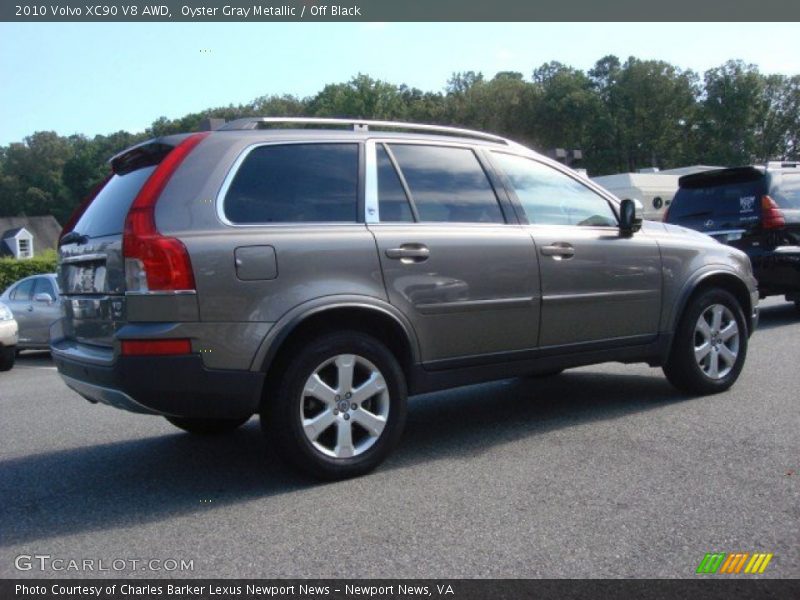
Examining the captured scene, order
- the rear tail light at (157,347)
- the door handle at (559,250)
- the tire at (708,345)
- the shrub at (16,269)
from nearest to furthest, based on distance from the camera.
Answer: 1. the rear tail light at (157,347)
2. the door handle at (559,250)
3. the tire at (708,345)
4. the shrub at (16,269)

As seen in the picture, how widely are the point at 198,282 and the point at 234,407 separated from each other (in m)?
0.66

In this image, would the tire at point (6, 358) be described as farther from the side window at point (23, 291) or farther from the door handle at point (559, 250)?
the door handle at point (559, 250)

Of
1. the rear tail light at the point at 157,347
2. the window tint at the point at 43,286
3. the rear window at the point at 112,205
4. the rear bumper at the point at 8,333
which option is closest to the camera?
the rear tail light at the point at 157,347

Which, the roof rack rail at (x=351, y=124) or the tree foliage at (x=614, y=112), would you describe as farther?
the tree foliage at (x=614, y=112)

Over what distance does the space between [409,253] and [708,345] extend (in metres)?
2.79

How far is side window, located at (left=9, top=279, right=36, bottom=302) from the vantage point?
1505cm

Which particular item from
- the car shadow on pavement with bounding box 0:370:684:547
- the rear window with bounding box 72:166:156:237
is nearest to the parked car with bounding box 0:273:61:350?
the car shadow on pavement with bounding box 0:370:684:547

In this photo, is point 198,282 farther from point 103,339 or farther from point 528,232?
point 528,232

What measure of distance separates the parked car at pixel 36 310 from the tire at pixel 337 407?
36.8 ft

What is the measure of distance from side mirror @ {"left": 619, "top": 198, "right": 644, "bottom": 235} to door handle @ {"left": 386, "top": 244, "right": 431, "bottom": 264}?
5.73 ft

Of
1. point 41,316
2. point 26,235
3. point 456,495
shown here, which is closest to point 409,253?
point 456,495

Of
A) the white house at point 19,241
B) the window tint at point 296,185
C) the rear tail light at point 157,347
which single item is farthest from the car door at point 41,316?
the white house at point 19,241

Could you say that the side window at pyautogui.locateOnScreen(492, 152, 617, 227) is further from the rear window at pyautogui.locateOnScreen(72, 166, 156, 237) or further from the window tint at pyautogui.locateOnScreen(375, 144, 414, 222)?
the rear window at pyautogui.locateOnScreen(72, 166, 156, 237)

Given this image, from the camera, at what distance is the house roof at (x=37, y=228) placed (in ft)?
222
